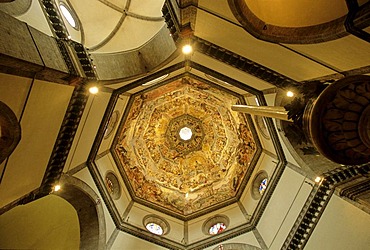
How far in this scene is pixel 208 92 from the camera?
49.5ft

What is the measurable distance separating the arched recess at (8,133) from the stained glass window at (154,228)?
298 inches

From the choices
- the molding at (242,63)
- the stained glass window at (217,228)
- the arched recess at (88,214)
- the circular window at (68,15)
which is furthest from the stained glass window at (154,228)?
the circular window at (68,15)

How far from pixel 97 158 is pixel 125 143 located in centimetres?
256

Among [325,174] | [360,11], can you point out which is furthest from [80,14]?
[325,174]

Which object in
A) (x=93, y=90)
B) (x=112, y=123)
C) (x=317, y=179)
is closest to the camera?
(x=93, y=90)

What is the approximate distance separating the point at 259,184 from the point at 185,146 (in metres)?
5.20

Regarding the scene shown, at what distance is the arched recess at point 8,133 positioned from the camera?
6785mm

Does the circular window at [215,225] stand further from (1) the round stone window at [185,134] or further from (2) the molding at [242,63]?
(2) the molding at [242,63]

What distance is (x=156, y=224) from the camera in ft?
45.2

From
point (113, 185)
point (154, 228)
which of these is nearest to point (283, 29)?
point (113, 185)

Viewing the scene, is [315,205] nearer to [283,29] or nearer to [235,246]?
[235,246]

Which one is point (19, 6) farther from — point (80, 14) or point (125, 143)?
point (125, 143)

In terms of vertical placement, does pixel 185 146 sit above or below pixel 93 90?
above

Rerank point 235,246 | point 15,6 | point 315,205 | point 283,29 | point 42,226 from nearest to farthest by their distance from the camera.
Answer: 1. point 283,29
2. point 15,6
3. point 315,205
4. point 42,226
5. point 235,246
